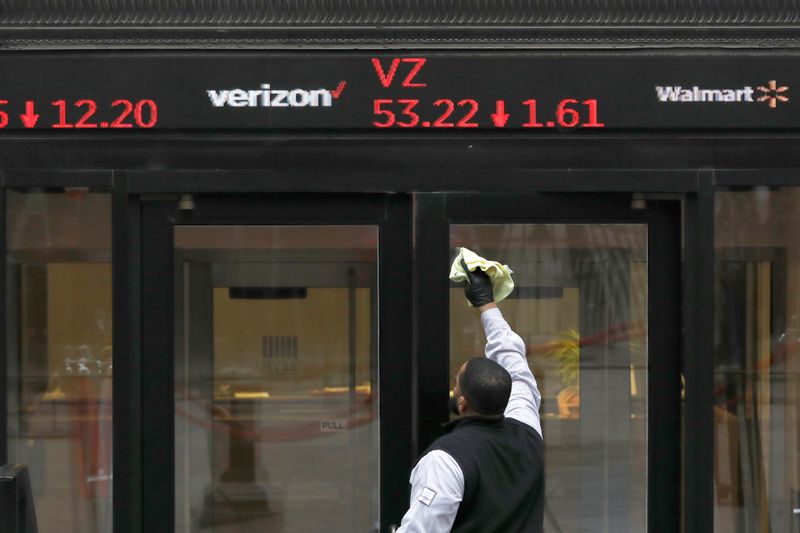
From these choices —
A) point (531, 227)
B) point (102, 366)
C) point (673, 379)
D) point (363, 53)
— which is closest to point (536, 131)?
point (531, 227)

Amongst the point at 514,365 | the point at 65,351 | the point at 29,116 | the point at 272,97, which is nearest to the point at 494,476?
the point at 514,365

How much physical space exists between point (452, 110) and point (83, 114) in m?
1.62

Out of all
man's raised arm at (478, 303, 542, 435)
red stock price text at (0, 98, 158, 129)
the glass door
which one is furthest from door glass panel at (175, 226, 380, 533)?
man's raised arm at (478, 303, 542, 435)

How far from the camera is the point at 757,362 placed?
5559 mm

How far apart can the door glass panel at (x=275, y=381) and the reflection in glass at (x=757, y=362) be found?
62.4 inches

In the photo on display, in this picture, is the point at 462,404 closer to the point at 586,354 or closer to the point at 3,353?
the point at 586,354

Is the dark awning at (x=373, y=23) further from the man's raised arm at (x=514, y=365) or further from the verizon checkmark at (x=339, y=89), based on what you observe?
the man's raised arm at (x=514, y=365)

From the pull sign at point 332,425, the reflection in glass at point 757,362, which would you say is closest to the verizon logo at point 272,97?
the pull sign at point 332,425

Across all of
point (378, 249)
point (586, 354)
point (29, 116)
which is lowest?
point (586, 354)

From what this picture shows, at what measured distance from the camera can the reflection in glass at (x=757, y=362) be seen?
18.1ft

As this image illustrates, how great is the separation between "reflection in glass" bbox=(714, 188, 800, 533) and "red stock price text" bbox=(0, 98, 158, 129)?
260 cm

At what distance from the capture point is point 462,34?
5.38 metres

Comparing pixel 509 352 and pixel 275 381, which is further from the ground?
pixel 509 352

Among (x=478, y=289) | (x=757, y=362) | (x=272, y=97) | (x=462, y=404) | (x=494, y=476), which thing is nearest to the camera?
(x=494, y=476)
